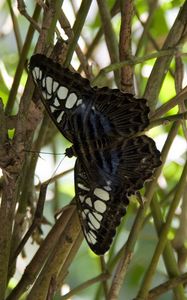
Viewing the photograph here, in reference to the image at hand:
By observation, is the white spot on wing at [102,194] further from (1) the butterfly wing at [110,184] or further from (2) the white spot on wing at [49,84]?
(2) the white spot on wing at [49,84]

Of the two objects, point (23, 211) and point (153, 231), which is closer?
point (23, 211)

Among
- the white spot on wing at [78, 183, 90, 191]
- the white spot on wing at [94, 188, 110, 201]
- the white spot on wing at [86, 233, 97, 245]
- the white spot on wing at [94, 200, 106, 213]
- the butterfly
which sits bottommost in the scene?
the white spot on wing at [86, 233, 97, 245]

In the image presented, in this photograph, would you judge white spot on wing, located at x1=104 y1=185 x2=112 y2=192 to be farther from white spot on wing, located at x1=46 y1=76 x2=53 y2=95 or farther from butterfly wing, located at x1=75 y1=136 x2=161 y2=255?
white spot on wing, located at x1=46 y1=76 x2=53 y2=95

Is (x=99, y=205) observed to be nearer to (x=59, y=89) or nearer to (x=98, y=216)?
(x=98, y=216)

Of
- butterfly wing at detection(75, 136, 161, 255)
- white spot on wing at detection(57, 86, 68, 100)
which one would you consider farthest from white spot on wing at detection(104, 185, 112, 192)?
white spot on wing at detection(57, 86, 68, 100)

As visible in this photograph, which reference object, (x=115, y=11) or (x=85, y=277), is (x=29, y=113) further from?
(x=85, y=277)

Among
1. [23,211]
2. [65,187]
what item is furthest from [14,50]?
[23,211]

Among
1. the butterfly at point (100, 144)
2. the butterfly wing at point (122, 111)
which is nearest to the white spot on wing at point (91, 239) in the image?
the butterfly at point (100, 144)

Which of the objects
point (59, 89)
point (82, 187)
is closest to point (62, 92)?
point (59, 89)
